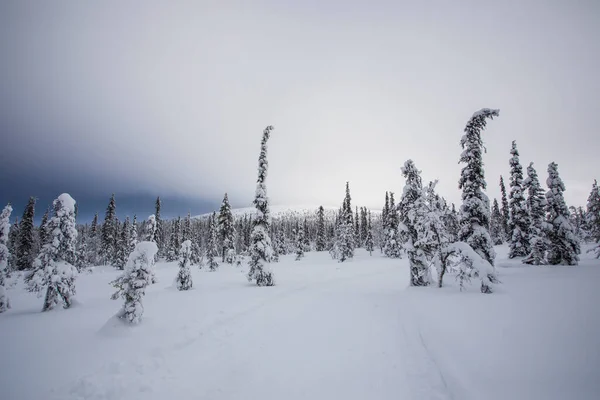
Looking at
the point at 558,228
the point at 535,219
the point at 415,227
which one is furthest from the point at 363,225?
the point at 415,227

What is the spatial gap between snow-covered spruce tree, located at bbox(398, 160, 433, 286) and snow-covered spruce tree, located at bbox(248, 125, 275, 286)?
1125 cm

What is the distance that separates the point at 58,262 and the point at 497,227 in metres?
85.1

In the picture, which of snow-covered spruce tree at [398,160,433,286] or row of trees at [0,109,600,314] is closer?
row of trees at [0,109,600,314]

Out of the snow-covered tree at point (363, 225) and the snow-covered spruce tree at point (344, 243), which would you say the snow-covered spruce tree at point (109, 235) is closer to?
the snow-covered spruce tree at point (344, 243)

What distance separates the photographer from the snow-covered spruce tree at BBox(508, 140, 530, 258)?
28761mm

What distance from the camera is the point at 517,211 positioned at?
29188mm

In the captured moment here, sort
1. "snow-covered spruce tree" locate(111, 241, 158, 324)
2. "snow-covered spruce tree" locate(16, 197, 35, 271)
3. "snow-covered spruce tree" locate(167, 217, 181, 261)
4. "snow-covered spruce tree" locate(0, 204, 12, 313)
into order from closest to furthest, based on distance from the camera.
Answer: "snow-covered spruce tree" locate(111, 241, 158, 324) < "snow-covered spruce tree" locate(0, 204, 12, 313) < "snow-covered spruce tree" locate(16, 197, 35, 271) < "snow-covered spruce tree" locate(167, 217, 181, 261)

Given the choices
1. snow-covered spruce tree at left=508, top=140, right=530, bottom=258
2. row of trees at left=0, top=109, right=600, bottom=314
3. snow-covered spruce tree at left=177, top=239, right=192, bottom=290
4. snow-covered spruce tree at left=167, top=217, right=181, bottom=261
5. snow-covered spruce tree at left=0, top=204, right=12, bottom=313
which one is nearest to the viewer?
row of trees at left=0, top=109, right=600, bottom=314

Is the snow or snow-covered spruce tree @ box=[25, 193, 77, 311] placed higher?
the snow

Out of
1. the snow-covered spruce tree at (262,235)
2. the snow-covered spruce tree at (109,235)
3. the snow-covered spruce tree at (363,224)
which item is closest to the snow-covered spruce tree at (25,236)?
the snow-covered spruce tree at (109,235)

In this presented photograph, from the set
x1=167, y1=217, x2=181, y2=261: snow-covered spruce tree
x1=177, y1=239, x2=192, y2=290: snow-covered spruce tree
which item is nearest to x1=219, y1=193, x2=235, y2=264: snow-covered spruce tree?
x1=167, y1=217, x2=181, y2=261: snow-covered spruce tree

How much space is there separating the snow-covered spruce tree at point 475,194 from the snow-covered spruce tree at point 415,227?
292 centimetres

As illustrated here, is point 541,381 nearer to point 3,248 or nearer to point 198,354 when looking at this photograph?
point 198,354

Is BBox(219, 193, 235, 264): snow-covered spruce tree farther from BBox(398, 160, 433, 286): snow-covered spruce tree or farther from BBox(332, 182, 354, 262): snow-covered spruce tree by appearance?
BBox(398, 160, 433, 286): snow-covered spruce tree
